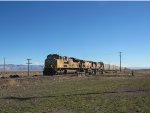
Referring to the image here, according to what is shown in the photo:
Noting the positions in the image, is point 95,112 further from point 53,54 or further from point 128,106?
point 53,54

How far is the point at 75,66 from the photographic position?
59000 mm

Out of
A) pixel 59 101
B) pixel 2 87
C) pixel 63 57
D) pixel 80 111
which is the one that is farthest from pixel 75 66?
pixel 80 111

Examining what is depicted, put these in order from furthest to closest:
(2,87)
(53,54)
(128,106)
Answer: (53,54) → (2,87) → (128,106)

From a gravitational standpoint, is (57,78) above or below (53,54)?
below

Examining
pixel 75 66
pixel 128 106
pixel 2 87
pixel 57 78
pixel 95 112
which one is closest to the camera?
pixel 95 112

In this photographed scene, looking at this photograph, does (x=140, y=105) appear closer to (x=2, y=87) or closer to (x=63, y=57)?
(x=2, y=87)

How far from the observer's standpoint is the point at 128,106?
16578 mm

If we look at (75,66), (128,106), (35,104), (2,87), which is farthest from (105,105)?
(75,66)

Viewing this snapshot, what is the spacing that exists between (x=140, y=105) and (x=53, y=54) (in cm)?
3523

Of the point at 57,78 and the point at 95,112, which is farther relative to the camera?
the point at 57,78

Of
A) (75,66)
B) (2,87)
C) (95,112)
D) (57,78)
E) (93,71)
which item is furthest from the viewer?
(93,71)

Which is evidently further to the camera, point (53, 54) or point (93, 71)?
point (93, 71)

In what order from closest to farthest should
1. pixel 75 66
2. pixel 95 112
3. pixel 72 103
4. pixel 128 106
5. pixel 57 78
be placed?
pixel 95 112 < pixel 128 106 < pixel 72 103 < pixel 57 78 < pixel 75 66

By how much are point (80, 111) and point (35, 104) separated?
11.4ft
